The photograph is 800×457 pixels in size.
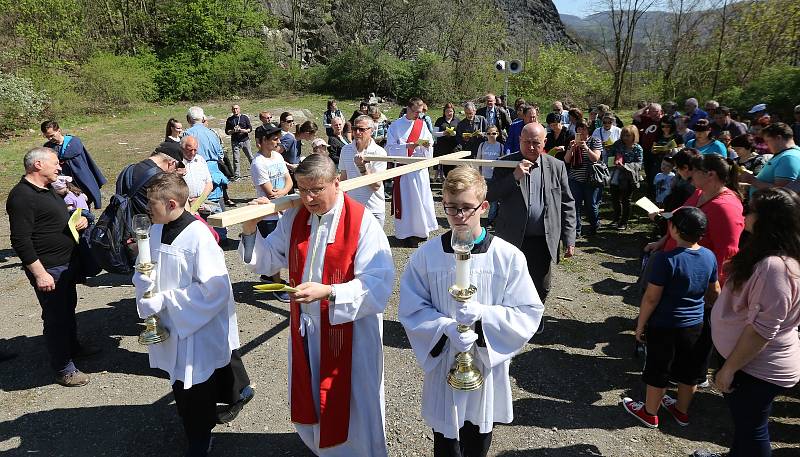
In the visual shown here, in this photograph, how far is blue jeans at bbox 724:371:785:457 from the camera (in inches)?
117

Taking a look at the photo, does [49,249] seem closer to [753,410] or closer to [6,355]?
[6,355]

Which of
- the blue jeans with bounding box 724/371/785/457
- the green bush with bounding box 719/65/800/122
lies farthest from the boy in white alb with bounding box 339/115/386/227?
the green bush with bounding box 719/65/800/122

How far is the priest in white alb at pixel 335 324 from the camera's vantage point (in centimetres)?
317

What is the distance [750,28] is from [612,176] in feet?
51.3

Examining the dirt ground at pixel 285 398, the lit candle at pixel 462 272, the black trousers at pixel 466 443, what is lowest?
the dirt ground at pixel 285 398

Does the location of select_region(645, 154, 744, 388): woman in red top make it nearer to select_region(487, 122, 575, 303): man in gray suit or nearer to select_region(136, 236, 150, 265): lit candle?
select_region(487, 122, 575, 303): man in gray suit

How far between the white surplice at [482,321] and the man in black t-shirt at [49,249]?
361 centimetres

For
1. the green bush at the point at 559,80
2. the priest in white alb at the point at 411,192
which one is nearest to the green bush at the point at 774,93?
the priest in white alb at the point at 411,192

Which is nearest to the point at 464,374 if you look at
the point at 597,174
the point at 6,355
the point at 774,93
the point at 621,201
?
the point at 6,355

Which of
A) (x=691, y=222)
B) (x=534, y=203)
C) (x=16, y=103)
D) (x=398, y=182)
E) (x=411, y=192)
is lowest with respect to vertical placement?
(x=411, y=192)

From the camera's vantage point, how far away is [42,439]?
4051 mm

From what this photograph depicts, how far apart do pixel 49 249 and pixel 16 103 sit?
19241mm

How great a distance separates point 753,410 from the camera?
3.00 meters

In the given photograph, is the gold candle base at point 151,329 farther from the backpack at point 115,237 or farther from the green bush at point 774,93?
the green bush at point 774,93
